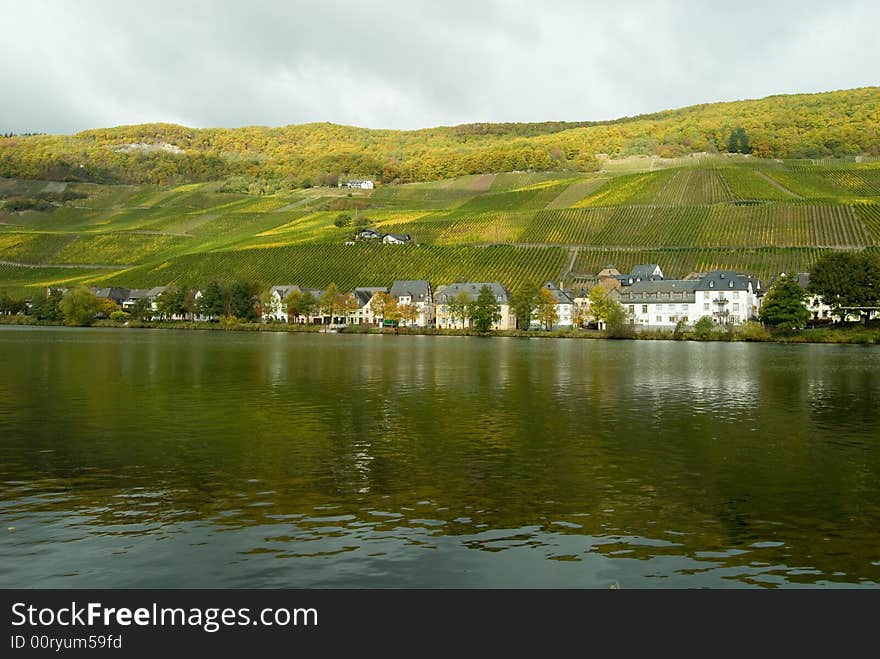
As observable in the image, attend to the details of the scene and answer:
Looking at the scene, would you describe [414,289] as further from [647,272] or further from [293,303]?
[647,272]

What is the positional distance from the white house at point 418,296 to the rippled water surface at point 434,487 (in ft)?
363

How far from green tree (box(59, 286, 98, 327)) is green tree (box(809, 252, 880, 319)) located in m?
118

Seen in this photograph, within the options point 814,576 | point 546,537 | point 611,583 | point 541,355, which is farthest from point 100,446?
point 541,355

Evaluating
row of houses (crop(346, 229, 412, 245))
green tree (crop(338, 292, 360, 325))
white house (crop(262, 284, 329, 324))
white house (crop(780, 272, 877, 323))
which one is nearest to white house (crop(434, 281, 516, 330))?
green tree (crop(338, 292, 360, 325))

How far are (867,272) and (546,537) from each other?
352ft

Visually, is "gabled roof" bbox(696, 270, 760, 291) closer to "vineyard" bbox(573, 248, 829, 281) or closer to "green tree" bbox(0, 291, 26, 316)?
"vineyard" bbox(573, 248, 829, 281)

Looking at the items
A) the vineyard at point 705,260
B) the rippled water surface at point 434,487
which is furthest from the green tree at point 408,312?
the rippled water surface at point 434,487

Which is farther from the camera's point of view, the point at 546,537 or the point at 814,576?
the point at 546,537

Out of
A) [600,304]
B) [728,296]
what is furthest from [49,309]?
[728,296]

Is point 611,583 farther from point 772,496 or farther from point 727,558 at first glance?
point 772,496

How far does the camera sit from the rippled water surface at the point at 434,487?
13.9m
